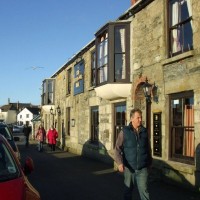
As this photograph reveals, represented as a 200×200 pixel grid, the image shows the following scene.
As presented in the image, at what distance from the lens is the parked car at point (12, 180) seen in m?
4.74

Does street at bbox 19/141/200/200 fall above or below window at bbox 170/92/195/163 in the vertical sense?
below

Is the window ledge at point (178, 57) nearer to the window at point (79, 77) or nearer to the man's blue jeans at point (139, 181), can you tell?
the man's blue jeans at point (139, 181)

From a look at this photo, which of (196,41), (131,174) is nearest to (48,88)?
(196,41)

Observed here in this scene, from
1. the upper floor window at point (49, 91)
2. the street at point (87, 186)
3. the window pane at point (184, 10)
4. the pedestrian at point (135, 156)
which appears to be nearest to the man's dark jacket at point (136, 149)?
the pedestrian at point (135, 156)

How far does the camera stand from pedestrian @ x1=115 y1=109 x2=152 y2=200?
7156 millimetres

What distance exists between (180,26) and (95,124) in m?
9.09

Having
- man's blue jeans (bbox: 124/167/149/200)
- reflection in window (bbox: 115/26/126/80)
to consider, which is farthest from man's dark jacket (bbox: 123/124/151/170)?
reflection in window (bbox: 115/26/126/80)

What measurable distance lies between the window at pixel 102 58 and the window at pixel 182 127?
16.9ft

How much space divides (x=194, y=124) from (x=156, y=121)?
218 centimetres

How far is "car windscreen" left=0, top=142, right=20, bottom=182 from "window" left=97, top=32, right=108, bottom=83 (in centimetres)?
1064

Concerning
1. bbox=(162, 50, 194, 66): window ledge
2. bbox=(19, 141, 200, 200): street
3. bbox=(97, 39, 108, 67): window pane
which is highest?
bbox=(97, 39, 108, 67): window pane

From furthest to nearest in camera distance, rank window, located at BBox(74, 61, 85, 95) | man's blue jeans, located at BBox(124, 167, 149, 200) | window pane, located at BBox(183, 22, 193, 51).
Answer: window, located at BBox(74, 61, 85, 95) → window pane, located at BBox(183, 22, 193, 51) → man's blue jeans, located at BBox(124, 167, 149, 200)

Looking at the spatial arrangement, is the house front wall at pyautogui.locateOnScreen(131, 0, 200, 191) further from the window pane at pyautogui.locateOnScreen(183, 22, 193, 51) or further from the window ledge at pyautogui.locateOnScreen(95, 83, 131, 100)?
the window ledge at pyautogui.locateOnScreen(95, 83, 131, 100)

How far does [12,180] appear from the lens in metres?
5.12
